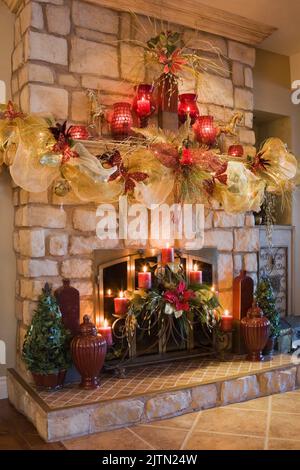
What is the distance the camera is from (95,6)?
317 centimetres

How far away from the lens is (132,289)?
126 inches

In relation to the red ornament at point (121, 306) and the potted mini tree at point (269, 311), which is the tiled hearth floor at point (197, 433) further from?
the red ornament at point (121, 306)

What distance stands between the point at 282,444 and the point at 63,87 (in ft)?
8.35

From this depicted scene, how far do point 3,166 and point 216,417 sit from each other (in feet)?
7.17

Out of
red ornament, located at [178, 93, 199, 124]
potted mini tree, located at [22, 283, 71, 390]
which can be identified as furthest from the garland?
potted mini tree, located at [22, 283, 71, 390]

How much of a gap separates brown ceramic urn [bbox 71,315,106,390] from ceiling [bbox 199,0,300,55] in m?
2.51

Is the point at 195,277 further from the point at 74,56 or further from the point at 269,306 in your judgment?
the point at 74,56

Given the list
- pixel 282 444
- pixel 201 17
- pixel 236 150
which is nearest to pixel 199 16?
pixel 201 17

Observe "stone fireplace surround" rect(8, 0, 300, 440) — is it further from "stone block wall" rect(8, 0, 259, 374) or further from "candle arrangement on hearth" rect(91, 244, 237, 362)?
"candle arrangement on hearth" rect(91, 244, 237, 362)

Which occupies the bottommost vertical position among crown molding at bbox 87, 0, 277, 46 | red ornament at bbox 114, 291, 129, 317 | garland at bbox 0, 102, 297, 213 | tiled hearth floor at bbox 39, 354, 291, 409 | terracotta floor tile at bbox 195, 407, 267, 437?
terracotta floor tile at bbox 195, 407, 267, 437

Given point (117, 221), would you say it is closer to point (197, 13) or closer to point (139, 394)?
point (139, 394)

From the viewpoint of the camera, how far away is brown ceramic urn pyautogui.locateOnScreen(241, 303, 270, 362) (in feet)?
11.1

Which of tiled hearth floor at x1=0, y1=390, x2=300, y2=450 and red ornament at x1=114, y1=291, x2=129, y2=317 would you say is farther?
red ornament at x1=114, y1=291, x2=129, y2=317

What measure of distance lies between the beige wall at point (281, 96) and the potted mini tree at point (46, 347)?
256 cm
